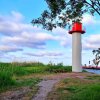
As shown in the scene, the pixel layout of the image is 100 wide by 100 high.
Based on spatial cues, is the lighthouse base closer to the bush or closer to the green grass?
the bush

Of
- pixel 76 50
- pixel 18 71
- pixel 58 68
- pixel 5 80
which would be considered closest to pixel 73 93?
pixel 5 80

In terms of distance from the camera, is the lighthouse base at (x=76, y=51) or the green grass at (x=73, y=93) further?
the lighthouse base at (x=76, y=51)

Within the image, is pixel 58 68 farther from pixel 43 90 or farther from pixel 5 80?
pixel 43 90

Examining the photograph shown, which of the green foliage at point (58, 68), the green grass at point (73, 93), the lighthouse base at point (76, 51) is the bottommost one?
the green grass at point (73, 93)

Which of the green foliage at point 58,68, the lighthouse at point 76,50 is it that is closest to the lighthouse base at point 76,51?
the lighthouse at point 76,50

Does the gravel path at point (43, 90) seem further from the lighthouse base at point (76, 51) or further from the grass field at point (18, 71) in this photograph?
the lighthouse base at point (76, 51)

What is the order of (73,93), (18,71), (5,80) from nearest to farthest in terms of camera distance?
1. (73,93)
2. (5,80)
3. (18,71)

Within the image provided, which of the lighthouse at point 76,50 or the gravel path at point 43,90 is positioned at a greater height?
the lighthouse at point 76,50

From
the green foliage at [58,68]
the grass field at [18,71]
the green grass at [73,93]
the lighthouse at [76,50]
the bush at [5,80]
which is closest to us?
the green grass at [73,93]

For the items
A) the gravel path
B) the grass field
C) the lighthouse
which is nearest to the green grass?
the gravel path

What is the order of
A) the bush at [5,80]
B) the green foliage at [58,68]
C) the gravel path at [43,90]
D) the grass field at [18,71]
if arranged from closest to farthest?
the gravel path at [43,90] → the bush at [5,80] → the grass field at [18,71] → the green foliage at [58,68]

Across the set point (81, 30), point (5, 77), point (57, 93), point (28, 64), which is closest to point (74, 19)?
point (57, 93)

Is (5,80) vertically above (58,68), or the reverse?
(58,68)

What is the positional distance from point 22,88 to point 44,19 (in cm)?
257
